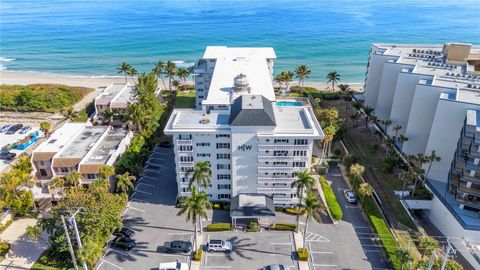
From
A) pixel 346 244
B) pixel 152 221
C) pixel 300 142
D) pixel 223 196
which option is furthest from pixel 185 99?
pixel 346 244

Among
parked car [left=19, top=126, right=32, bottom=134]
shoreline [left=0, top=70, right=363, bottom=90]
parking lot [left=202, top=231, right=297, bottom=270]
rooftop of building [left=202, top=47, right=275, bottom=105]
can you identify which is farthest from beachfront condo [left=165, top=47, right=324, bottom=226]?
shoreline [left=0, top=70, right=363, bottom=90]

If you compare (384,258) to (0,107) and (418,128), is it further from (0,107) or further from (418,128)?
(0,107)

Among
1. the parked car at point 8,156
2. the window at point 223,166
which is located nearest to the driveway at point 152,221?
the window at point 223,166

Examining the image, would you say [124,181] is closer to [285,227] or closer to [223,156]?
[223,156]

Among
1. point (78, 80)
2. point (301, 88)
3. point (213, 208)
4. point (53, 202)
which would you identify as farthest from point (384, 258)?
point (78, 80)

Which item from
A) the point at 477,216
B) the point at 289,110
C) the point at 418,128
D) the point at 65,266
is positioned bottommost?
the point at 65,266
